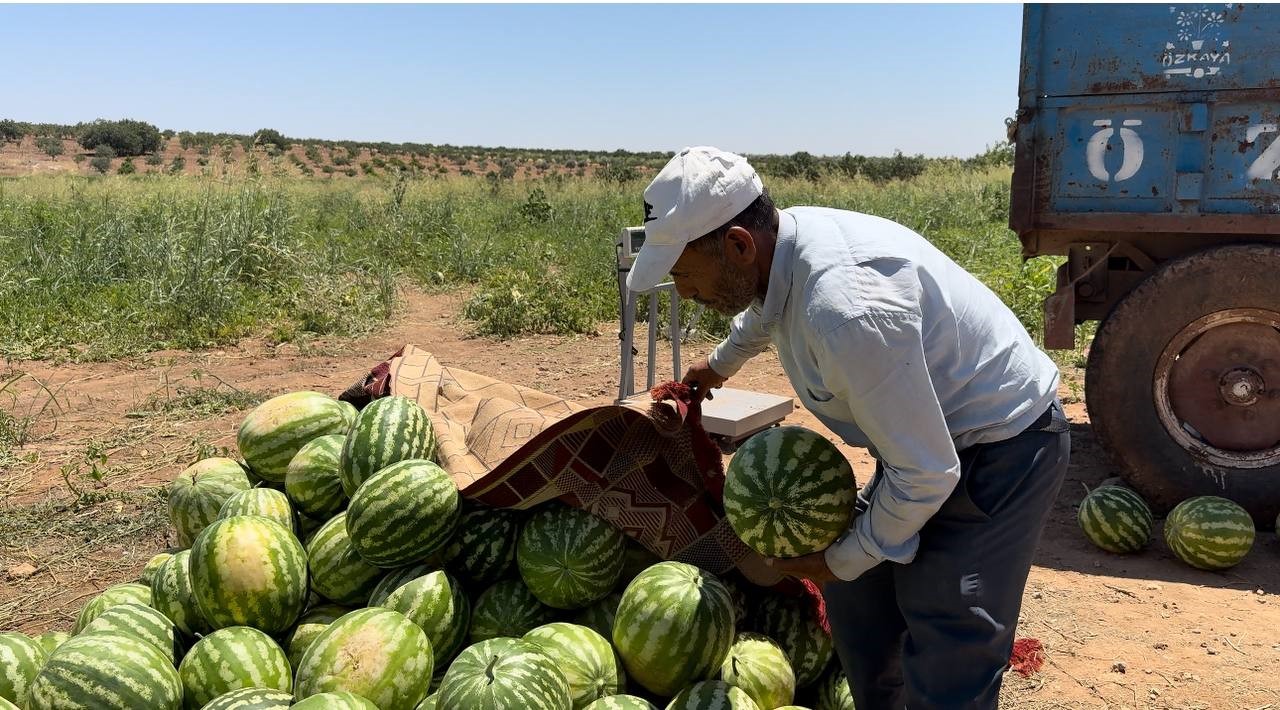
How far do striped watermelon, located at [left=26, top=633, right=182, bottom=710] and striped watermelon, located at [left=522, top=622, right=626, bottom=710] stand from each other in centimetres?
98

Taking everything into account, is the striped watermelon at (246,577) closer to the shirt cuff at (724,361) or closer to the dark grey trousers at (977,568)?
the shirt cuff at (724,361)

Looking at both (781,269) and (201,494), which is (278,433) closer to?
(201,494)

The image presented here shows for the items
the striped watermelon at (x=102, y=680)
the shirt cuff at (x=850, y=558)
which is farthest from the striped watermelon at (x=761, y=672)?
the striped watermelon at (x=102, y=680)

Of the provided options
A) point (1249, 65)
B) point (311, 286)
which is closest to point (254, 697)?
point (1249, 65)

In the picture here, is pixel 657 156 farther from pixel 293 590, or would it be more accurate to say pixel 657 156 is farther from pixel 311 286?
pixel 293 590

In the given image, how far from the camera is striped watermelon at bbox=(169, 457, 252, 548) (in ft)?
11.3

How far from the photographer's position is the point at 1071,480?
18.1 ft

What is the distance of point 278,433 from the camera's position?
361 cm

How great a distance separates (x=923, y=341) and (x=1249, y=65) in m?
3.61

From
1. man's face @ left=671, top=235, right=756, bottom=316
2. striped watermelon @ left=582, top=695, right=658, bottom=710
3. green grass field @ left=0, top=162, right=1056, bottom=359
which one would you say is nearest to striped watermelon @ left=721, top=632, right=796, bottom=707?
striped watermelon @ left=582, top=695, right=658, bottom=710

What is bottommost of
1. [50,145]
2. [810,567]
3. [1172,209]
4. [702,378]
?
[810,567]

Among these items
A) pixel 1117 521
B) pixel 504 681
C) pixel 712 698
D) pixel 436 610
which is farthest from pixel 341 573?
pixel 1117 521

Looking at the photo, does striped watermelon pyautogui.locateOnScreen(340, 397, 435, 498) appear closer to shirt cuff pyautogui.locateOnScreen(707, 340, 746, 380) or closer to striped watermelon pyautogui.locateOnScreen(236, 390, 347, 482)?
striped watermelon pyautogui.locateOnScreen(236, 390, 347, 482)

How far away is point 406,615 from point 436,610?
0.30ft
